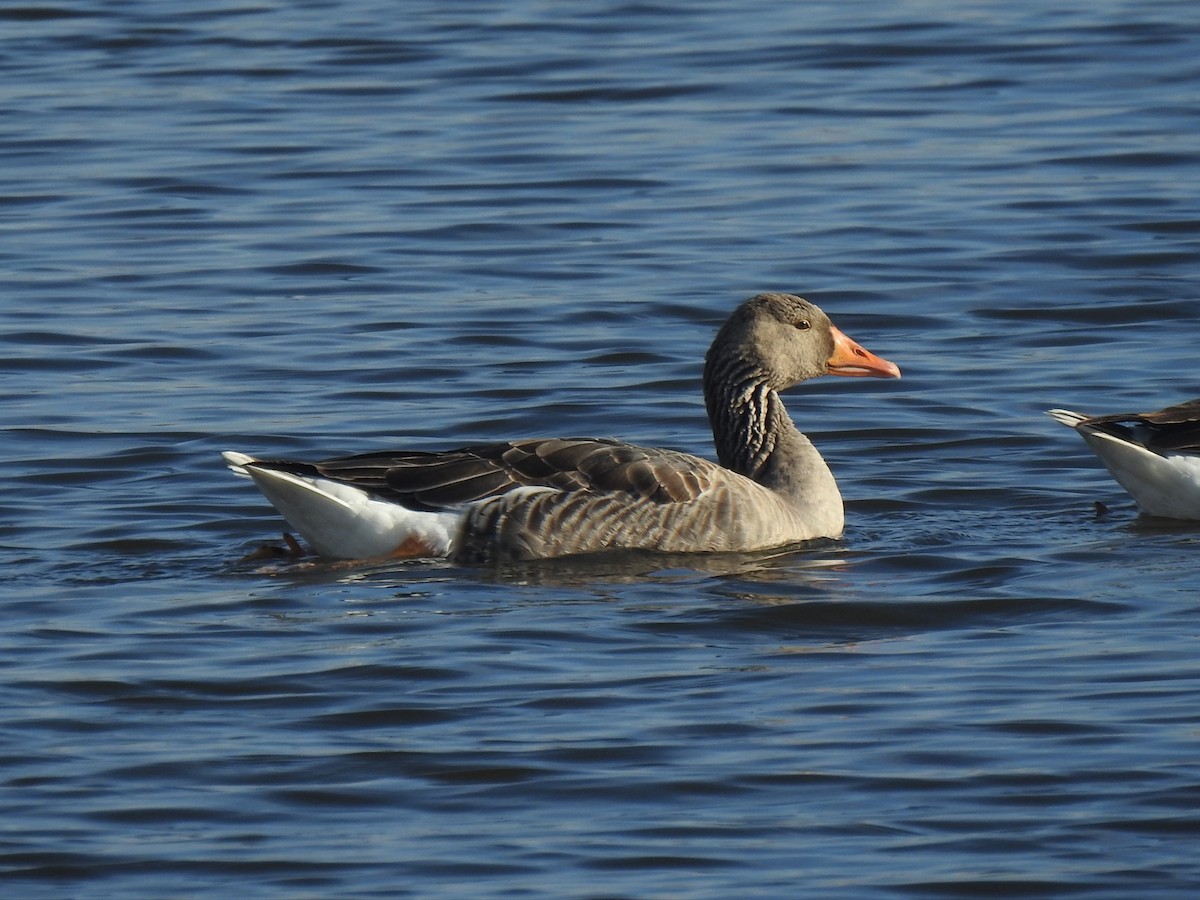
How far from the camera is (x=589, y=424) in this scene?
1360 cm

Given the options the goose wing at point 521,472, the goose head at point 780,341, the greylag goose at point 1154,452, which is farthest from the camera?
the goose head at point 780,341

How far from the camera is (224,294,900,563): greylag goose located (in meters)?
10.7

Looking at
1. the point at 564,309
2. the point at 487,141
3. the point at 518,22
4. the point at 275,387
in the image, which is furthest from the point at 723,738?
the point at 518,22

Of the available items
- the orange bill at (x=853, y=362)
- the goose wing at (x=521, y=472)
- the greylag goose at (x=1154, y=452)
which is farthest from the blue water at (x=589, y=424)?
the orange bill at (x=853, y=362)

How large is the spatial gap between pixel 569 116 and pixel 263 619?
12759mm

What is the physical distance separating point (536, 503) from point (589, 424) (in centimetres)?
278

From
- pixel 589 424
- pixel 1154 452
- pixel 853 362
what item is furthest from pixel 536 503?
pixel 1154 452

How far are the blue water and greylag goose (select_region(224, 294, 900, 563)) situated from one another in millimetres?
192

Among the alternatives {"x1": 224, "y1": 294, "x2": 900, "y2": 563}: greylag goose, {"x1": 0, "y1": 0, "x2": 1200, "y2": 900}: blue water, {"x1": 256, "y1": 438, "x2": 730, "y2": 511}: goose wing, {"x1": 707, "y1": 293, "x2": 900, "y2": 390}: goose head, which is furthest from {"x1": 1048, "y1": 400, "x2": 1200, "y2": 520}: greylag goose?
{"x1": 256, "y1": 438, "x2": 730, "y2": 511}: goose wing

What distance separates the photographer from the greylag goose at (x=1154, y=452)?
11.2 meters

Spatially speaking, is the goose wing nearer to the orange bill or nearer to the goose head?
the goose head

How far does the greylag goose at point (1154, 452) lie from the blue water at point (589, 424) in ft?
0.52

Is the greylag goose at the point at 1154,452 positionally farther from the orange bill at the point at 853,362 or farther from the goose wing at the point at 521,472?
the goose wing at the point at 521,472

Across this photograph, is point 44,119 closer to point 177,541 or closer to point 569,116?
point 569,116
